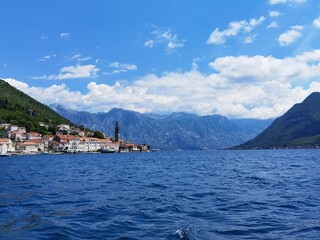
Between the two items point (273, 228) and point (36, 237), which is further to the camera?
point (273, 228)

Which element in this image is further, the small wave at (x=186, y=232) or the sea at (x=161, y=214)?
the sea at (x=161, y=214)

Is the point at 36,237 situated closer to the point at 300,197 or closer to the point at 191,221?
the point at 191,221

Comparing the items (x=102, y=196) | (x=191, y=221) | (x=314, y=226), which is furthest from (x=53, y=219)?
(x=314, y=226)

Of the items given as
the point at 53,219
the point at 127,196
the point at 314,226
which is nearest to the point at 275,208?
the point at 314,226

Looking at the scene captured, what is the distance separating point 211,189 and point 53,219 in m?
17.9

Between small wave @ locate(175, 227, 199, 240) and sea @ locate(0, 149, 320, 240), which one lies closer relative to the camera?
small wave @ locate(175, 227, 199, 240)

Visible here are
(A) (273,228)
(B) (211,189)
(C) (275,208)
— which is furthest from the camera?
(B) (211,189)

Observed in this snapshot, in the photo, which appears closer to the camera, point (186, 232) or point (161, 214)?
point (186, 232)

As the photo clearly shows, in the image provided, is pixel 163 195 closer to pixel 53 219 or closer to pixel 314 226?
pixel 53 219

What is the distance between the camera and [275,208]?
2423cm

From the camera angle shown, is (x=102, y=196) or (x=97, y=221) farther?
(x=102, y=196)

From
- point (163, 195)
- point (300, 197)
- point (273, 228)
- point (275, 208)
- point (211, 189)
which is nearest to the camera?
point (273, 228)

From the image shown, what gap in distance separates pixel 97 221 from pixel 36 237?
13.9 feet

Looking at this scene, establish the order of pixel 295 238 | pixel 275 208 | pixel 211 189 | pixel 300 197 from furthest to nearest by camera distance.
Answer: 1. pixel 211 189
2. pixel 300 197
3. pixel 275 208
4. pixel 295 238
